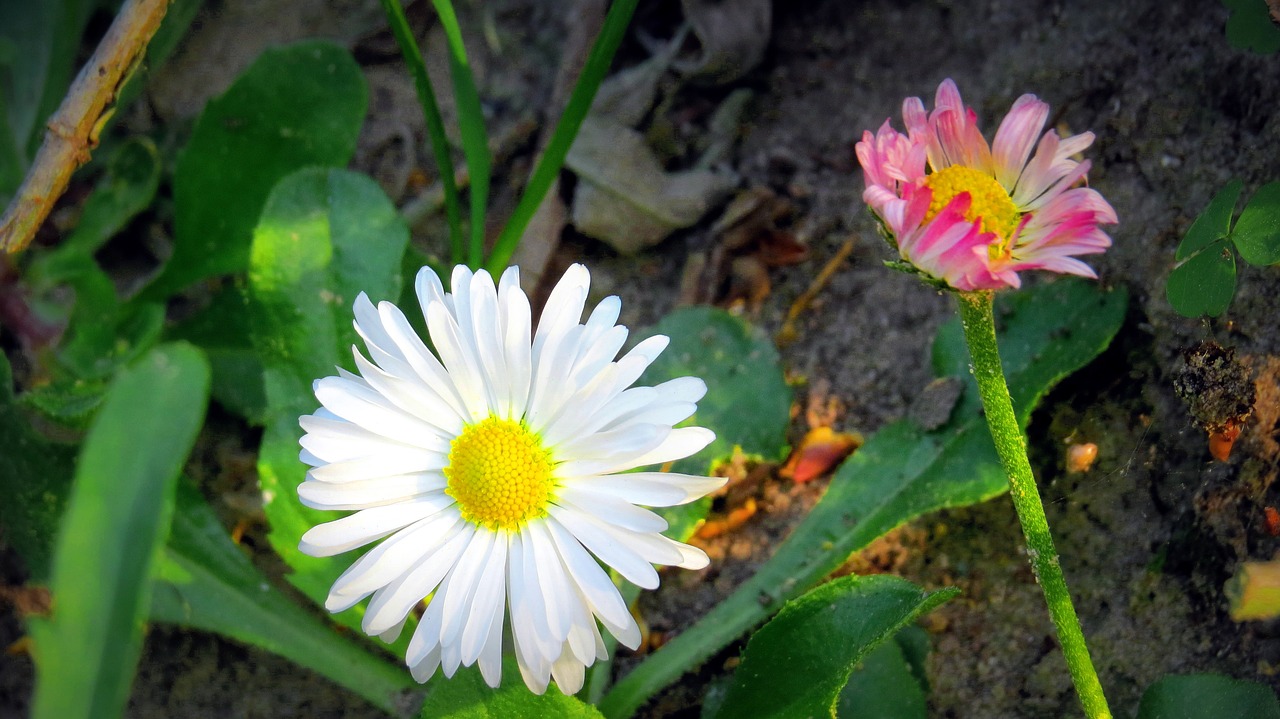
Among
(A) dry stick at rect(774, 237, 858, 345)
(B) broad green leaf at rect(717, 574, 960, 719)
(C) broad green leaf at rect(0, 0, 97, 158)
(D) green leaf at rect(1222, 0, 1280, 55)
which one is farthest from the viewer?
(C) broad green leaf at rect(0, 0, 97, 158)

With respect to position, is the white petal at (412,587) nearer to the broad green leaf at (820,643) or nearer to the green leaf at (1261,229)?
the broad green leaf at (820,643)

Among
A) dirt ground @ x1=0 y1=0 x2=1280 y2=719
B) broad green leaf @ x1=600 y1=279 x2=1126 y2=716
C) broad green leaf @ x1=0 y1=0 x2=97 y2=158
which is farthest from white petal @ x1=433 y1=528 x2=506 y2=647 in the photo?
broad green leaf @ x1=0 y1=0 x2=97 y2=158

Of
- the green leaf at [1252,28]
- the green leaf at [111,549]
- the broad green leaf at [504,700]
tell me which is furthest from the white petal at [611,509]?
the green leaf at [1252,28]

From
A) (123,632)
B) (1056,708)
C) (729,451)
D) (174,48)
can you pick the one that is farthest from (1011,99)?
(174,48)

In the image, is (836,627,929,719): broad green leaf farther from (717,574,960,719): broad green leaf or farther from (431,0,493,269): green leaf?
(431,0,493,269): green leaf

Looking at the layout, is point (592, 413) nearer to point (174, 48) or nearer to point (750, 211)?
point (750, 211)
